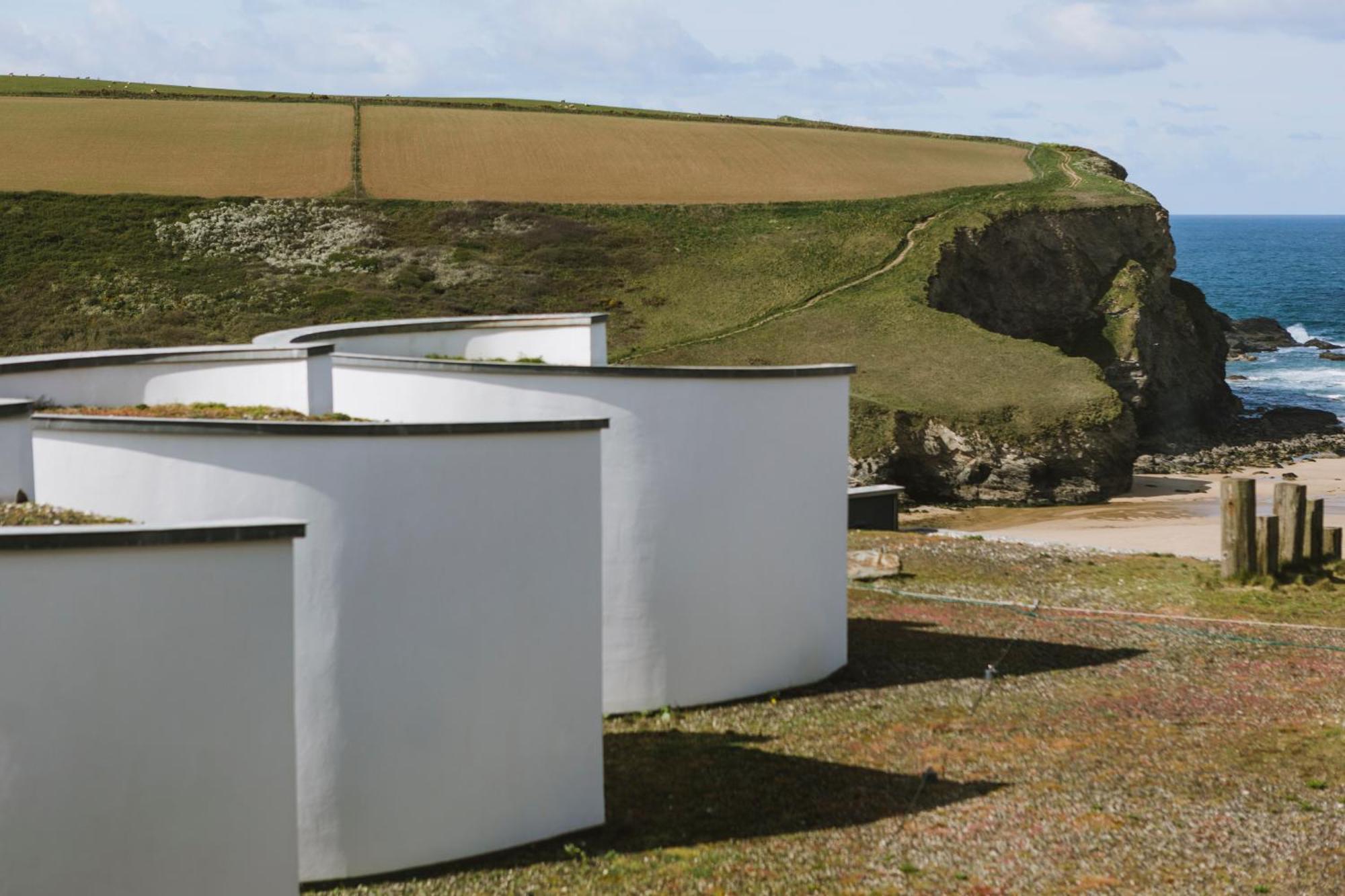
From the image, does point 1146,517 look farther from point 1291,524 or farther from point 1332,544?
point 1291,524

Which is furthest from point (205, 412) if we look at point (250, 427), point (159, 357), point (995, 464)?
point (995, 464)

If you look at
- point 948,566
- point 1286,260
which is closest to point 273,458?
point 948,566

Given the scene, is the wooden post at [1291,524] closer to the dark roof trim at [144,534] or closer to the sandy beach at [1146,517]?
the sandy beach at [1146,517]

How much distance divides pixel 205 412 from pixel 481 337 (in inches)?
292

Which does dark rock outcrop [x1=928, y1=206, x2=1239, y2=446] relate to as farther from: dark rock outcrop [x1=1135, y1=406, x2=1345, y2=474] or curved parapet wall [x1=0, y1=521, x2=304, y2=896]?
curved parapet wall [x1=0, y1=521, x2=304, y2=896]

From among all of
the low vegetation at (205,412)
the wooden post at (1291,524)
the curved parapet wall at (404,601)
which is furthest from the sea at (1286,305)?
the curved parapet wall at (404,601)

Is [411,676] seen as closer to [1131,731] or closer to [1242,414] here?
[1131,731]

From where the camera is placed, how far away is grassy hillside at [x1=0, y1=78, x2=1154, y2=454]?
1761 inches

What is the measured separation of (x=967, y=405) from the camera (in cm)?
4159

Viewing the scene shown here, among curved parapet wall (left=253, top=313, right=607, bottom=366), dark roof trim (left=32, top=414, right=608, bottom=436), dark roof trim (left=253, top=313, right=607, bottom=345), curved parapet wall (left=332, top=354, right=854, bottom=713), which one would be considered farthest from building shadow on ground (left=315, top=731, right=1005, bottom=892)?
dark roof trim (left=253, top=313, right=607, bottom=345)

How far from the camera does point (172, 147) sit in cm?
6312

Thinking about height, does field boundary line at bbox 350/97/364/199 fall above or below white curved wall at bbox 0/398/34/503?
above

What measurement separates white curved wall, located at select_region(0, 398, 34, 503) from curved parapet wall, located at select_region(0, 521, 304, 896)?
3447mm

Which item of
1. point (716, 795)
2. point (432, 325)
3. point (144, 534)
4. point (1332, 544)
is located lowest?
point (716, 795)
